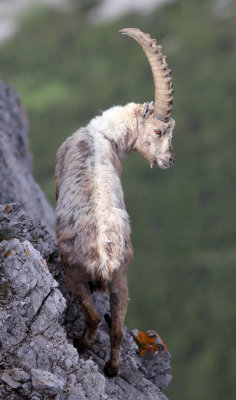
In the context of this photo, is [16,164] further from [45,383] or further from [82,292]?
[45,383]

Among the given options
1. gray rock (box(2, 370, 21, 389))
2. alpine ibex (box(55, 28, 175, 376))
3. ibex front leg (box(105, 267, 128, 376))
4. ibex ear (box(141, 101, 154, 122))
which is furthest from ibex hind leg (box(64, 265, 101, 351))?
ibex ear (box(141, 101, 154, 122))

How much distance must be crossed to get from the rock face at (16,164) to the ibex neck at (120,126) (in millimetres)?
3884

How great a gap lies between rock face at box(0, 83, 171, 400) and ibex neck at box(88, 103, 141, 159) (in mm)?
2974

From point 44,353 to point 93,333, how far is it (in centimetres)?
156

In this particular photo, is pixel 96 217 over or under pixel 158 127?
under

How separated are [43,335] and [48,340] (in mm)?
141

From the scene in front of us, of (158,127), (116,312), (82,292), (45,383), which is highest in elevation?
(158,127)

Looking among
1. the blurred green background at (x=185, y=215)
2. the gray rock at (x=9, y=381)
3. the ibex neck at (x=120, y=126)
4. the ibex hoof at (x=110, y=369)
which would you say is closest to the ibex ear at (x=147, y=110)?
the ibex neck at (x=120, y=126)

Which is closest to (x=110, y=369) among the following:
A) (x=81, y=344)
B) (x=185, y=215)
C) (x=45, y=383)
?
(x=81, y=344)

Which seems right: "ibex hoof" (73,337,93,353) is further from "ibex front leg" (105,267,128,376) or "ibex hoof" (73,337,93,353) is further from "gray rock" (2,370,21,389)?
"gray rock" (2,370,21,389)

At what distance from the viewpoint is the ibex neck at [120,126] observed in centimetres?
1748

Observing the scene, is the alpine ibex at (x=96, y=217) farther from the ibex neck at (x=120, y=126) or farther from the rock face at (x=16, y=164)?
the rock face at (x=16, y=164)

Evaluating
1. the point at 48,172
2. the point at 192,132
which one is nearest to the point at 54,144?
the point at 48,172

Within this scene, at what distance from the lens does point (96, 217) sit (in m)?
14.5
